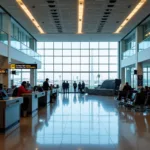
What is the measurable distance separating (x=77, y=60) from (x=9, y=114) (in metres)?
31.8

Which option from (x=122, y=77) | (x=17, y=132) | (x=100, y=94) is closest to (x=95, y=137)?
(x=17, y=132)

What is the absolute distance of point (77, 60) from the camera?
3991 centimetres

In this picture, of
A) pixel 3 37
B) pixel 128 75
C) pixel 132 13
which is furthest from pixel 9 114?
pixel 128 75

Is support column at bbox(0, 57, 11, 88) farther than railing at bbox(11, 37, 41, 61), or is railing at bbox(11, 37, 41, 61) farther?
railing at bbox(11, 37, 41, 61)

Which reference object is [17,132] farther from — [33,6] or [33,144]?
[33,6]

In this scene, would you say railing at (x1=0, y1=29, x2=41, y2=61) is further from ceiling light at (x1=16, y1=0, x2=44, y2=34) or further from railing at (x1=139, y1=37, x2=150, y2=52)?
railing at (x1=139, y1=37, x2=150, y2=52)

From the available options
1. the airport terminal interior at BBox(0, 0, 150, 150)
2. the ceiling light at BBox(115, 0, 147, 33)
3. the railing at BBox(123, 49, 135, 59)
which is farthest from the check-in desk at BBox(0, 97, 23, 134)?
the railing at BBox(123, 49, 135, 59)

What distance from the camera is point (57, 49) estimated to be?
39.6 meters

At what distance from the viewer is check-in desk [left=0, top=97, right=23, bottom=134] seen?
309 inches

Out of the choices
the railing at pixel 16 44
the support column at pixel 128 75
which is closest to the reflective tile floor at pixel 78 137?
the railing at pixel 16 44

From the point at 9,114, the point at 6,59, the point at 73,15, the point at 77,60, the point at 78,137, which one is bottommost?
the point at 78,137

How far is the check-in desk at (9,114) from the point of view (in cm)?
786

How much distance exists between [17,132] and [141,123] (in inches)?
176

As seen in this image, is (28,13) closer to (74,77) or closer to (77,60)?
(77,60)
